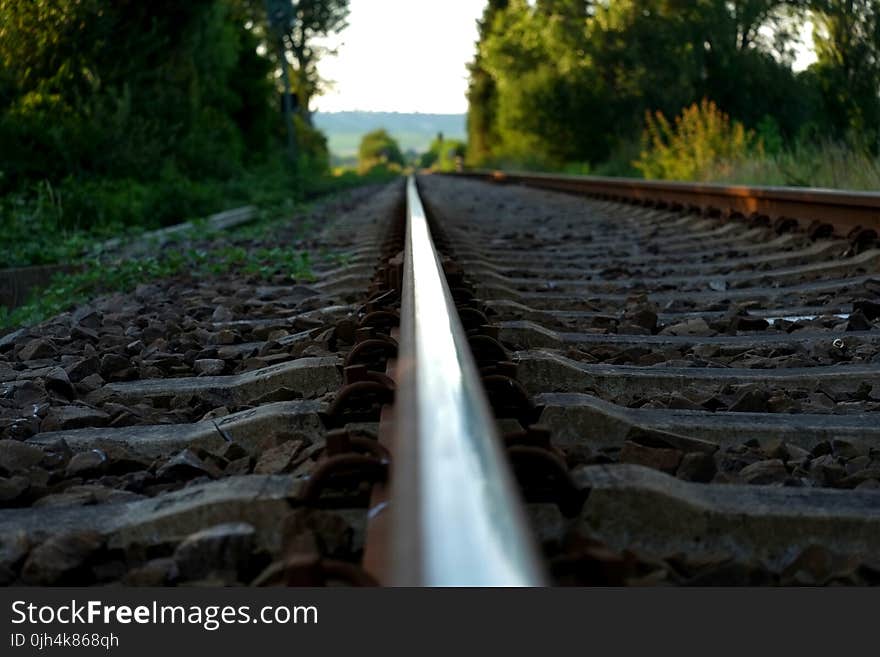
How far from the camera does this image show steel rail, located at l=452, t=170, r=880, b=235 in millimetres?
5352

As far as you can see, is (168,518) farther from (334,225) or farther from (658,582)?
(334,225)

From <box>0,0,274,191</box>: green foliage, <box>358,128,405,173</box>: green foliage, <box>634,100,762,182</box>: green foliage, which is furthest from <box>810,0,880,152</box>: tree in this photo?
<box>358,128,405,173</box>: green foliage

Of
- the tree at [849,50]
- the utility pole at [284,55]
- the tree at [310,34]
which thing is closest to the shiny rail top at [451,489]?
the tree at [849,50]

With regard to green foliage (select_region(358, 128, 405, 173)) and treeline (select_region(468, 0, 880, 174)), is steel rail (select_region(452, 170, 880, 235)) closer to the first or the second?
treeline (select_region(468, 0, 880, 174))

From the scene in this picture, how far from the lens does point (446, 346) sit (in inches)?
85.1

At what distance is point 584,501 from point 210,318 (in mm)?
2920

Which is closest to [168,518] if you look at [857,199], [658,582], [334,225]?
[658,582]

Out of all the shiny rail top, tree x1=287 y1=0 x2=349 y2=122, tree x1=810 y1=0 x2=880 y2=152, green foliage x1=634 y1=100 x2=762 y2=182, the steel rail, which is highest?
tree x1=287 y1=0 x2=349 y2=122

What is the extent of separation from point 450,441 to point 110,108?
12.0 m

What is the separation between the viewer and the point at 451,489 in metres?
1.29

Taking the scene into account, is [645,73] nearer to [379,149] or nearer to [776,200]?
[776,200]

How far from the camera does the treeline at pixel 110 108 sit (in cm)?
1077

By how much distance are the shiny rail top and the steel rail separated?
12.9 ft

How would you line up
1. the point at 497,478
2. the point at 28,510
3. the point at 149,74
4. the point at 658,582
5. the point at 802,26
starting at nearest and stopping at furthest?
1. the point at 497,478
2. the point at 658,582
3. the point at 28,510
4. the point at 149,74
5. the point at 802,26
